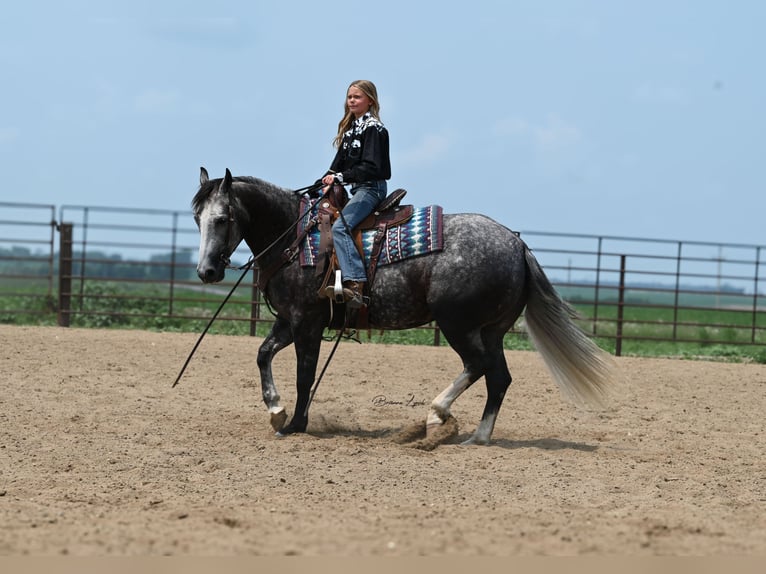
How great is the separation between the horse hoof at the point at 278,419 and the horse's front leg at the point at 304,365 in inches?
1.9

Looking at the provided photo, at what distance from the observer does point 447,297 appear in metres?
6.57

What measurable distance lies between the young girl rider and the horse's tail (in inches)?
47.6

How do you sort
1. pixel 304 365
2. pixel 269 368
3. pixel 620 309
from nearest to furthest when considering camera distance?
pixel 304 365
pixel 269 368
pixel 620 309

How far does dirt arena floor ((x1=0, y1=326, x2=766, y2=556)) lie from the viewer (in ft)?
12.7

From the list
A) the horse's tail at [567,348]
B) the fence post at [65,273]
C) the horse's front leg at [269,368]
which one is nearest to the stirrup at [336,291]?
the horse's front leg at [269,368]

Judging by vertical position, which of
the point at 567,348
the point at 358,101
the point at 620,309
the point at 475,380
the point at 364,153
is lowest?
the point at 475,380

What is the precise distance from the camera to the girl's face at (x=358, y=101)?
677cm

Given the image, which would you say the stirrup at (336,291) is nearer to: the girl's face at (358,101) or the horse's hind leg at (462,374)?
the horse's hind leg at (462,374)

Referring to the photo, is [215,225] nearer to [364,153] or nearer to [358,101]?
[364,153]

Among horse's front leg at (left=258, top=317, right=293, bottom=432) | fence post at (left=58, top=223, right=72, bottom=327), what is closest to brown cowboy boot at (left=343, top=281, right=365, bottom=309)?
horse's front leg at (left=258, top=317, right=293, bottom=432)

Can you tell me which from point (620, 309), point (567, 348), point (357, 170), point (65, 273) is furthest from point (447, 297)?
point (65, 273)

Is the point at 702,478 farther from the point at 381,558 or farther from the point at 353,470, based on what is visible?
the point at 381,558

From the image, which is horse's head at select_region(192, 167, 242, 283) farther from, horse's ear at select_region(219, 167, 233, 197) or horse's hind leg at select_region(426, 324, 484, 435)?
horse's hind leg at select_region(426, 324, 484, 435)

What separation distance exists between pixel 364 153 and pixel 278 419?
198cm
